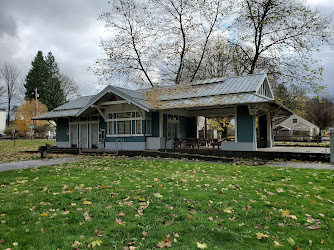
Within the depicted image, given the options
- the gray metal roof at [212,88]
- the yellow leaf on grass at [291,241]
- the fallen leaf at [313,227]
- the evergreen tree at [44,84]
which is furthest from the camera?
the evergreen tree at [44,84]

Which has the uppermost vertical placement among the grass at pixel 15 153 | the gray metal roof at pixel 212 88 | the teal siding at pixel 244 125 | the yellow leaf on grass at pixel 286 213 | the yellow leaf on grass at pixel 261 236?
the gray metal roof at pixel 212 88

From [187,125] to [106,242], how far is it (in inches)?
711

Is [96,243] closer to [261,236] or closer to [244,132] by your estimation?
[261,236]

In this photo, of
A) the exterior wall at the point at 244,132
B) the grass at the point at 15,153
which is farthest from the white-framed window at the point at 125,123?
the exterior wall at the point at 244,132

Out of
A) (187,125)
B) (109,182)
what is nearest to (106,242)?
(109,182)

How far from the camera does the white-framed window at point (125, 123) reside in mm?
18719

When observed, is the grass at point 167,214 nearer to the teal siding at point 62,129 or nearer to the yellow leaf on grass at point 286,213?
the yellow leaf on grass at point 286,213

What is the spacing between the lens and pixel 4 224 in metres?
4.32

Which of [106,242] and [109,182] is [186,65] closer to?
[109,182]

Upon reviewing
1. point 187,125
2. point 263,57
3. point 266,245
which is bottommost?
point 266,245

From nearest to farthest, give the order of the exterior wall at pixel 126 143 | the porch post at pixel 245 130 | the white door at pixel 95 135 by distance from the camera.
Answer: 1. the porch post at pixel 245 130
2. the exterior wall at pixel 126 143
3. the white door at pixel 95 135

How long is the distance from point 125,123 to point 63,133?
7945mm

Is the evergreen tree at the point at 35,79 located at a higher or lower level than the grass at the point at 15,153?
higher

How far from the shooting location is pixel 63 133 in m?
23.8
